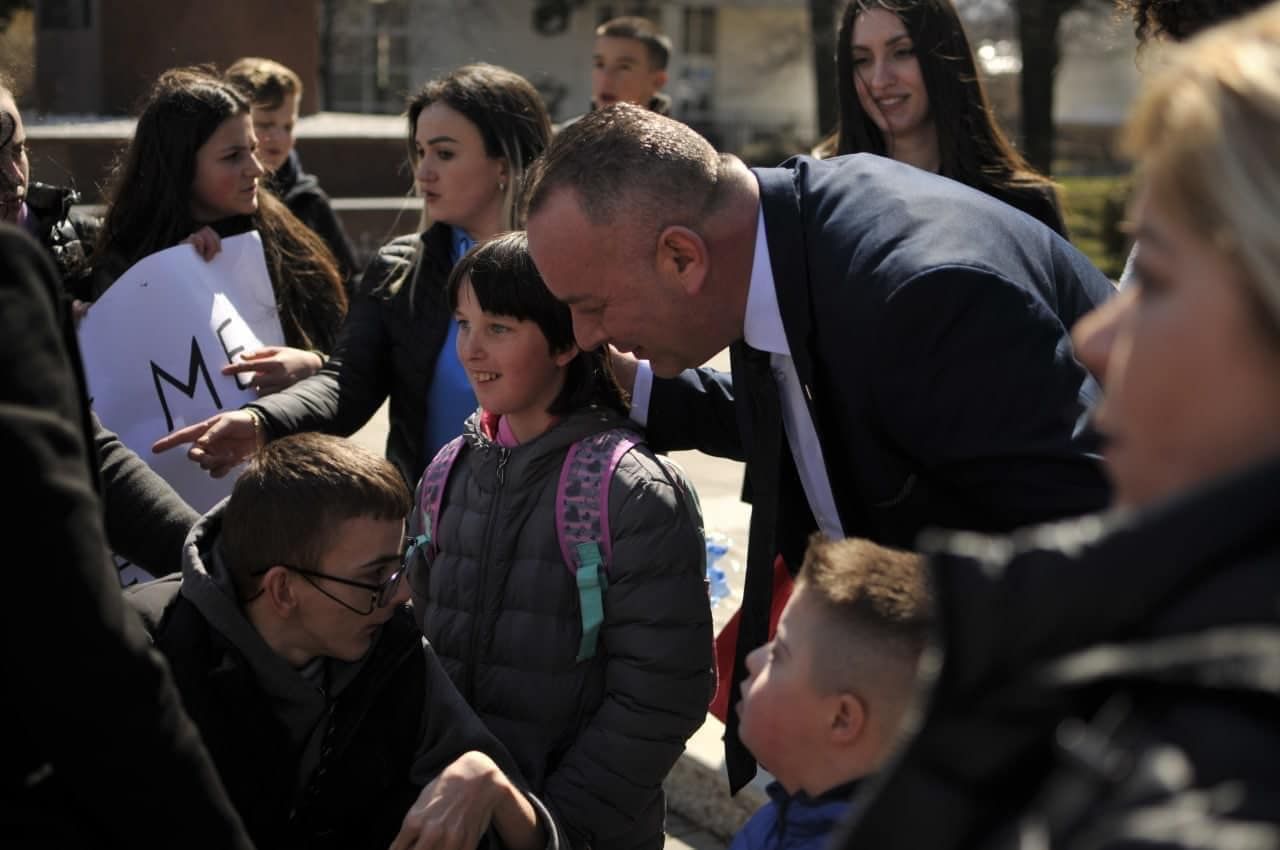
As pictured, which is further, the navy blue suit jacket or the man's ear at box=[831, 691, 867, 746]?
the navy blue suit jacket

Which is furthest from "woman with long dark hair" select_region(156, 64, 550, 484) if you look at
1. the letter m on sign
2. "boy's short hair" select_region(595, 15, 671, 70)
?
"boy's short hair" select_region(595, 15, 671, 70)

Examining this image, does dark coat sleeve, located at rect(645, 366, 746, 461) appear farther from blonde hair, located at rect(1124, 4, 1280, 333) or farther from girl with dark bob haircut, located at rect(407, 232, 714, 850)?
blonde hair, located at rect(1124, 4, 1280, 333)

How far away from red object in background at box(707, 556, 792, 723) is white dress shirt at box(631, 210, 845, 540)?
0.40 metres

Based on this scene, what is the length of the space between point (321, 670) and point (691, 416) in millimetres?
997

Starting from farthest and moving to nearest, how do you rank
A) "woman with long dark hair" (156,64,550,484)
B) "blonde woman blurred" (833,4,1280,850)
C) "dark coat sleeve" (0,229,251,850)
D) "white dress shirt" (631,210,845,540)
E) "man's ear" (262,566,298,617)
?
"woman with long dark hair" (156,64,550,484)
"white dress shirt" (631,210,845,540)
"man's ear" (262,566,298,617)
"dark coat sleeve" (0,229,251,850)
"blonde woman blurred" (833,4,1280,850)

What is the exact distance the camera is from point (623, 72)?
6.64 metres

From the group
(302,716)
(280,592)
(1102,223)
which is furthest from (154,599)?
(1102,223)

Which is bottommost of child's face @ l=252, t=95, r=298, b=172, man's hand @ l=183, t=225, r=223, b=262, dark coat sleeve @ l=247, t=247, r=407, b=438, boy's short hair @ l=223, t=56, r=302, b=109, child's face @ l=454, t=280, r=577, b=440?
dark coat sleeve @ l=247, t=247, r=407, b=438

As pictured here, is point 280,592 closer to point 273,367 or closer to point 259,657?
point 259,657

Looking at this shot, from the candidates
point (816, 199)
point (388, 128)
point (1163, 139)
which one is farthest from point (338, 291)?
point (388, 128)

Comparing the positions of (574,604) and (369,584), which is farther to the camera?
(574,604)

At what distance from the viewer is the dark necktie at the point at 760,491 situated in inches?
105

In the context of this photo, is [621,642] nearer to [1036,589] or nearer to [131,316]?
[131,316]

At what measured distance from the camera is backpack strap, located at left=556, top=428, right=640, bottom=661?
2863mm
